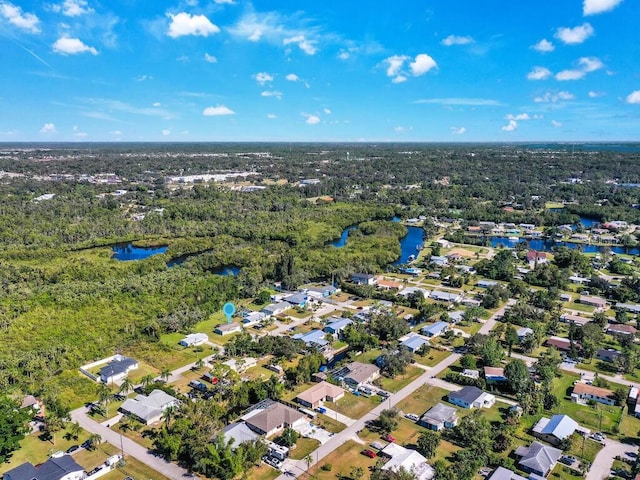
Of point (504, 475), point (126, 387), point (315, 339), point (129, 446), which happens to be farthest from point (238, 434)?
point (504, 475)

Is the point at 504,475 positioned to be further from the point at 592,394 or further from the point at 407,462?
the point at 592,394

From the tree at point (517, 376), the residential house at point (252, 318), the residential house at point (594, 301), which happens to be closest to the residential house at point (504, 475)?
the tree at point (517, 376)

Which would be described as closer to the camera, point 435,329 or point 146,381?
point 146,381

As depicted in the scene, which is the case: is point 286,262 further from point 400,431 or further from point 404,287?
point 400,431

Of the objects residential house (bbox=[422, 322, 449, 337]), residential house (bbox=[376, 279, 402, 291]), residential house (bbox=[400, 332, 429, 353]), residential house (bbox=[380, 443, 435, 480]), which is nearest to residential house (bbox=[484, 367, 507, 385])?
residential house (bbox=[400, 332, 429, 353])

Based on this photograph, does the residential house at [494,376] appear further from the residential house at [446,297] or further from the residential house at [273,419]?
the residential house at [446,297]

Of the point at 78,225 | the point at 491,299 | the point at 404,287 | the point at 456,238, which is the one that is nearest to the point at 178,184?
the point at 78,225
